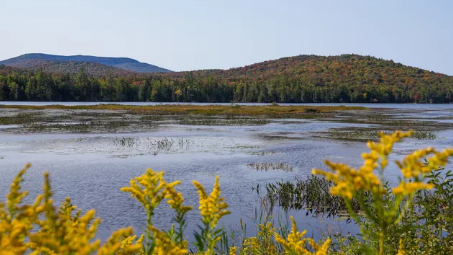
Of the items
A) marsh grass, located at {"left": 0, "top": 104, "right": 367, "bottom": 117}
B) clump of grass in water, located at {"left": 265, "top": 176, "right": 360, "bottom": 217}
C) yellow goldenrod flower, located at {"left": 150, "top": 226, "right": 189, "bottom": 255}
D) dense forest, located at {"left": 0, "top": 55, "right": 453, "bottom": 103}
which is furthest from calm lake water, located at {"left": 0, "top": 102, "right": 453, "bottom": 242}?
dense forest, located at {"left": 0, "top": 55, "right": 453, "bottom": 103}

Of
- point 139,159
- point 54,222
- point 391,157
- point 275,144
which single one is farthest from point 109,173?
point 54,222

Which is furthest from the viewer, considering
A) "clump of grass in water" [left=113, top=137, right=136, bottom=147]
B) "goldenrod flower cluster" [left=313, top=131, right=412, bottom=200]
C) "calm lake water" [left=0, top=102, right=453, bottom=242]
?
"clump of grass in water" [left=113, top=137, right=136, bottom=147]

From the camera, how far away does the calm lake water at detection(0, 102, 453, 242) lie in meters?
13.3

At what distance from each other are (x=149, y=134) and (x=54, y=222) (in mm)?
32079

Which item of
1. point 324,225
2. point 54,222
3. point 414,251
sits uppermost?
point 54,222

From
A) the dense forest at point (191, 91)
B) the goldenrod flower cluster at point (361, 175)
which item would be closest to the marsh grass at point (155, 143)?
the goldenrod flower cluster at point (361, 175)

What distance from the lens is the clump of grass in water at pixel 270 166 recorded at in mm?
20047

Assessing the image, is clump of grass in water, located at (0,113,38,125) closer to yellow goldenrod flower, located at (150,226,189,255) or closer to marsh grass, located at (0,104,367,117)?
marsh grass, located at (0,104,367,117)

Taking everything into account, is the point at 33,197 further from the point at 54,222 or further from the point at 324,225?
the point at 54,222

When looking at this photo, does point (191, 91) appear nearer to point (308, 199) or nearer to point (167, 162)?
point (167, 162)

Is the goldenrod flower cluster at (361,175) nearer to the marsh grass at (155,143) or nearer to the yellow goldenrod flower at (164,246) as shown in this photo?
the yellow goldenrod flower at (164,246)

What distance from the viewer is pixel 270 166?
20.7 m

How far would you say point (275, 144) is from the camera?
28875 mm

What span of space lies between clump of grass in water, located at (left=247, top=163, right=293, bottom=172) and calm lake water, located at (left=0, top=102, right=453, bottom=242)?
0.31m
